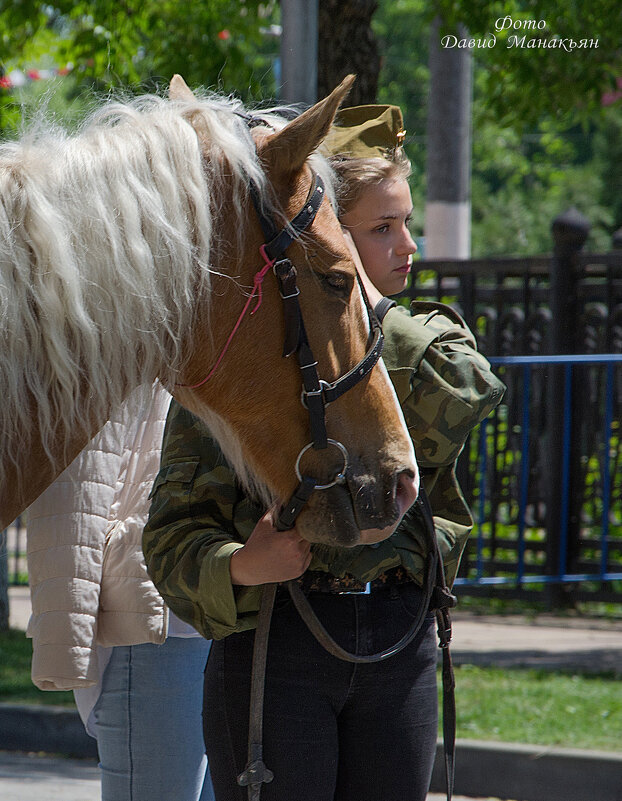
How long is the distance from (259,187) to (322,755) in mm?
1037

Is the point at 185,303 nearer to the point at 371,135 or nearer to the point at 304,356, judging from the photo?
the point at 304,356

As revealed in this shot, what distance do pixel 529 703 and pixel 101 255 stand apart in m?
3.93

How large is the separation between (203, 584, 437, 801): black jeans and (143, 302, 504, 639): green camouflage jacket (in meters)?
0.08

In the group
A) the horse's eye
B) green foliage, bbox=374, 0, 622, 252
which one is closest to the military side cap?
the horse's eye

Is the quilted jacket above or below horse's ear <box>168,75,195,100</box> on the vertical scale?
below

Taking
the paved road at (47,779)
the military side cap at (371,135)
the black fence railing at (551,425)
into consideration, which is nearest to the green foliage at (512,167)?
the black fence railing at (551,425)

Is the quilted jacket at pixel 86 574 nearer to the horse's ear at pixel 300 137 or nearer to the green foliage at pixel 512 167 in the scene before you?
the horse's ear at pixel 300 137

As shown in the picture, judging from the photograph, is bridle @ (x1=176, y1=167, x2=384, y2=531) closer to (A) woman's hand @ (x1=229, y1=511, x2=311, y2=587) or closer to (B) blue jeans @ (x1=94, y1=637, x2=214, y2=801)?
(A) woman's hand @ (x1=229, y1=511, x2=311, y2=587)

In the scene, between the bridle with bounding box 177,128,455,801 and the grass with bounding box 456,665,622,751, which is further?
the grass with bounding box 456,665,622,751

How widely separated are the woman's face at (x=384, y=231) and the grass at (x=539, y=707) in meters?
2.91

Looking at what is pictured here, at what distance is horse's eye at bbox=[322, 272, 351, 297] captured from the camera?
1.80 meters

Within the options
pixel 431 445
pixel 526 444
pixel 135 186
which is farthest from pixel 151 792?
pixel 526 444

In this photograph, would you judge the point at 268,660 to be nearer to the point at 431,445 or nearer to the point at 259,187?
the point at 431,445

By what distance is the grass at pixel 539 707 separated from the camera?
14.7 ft
